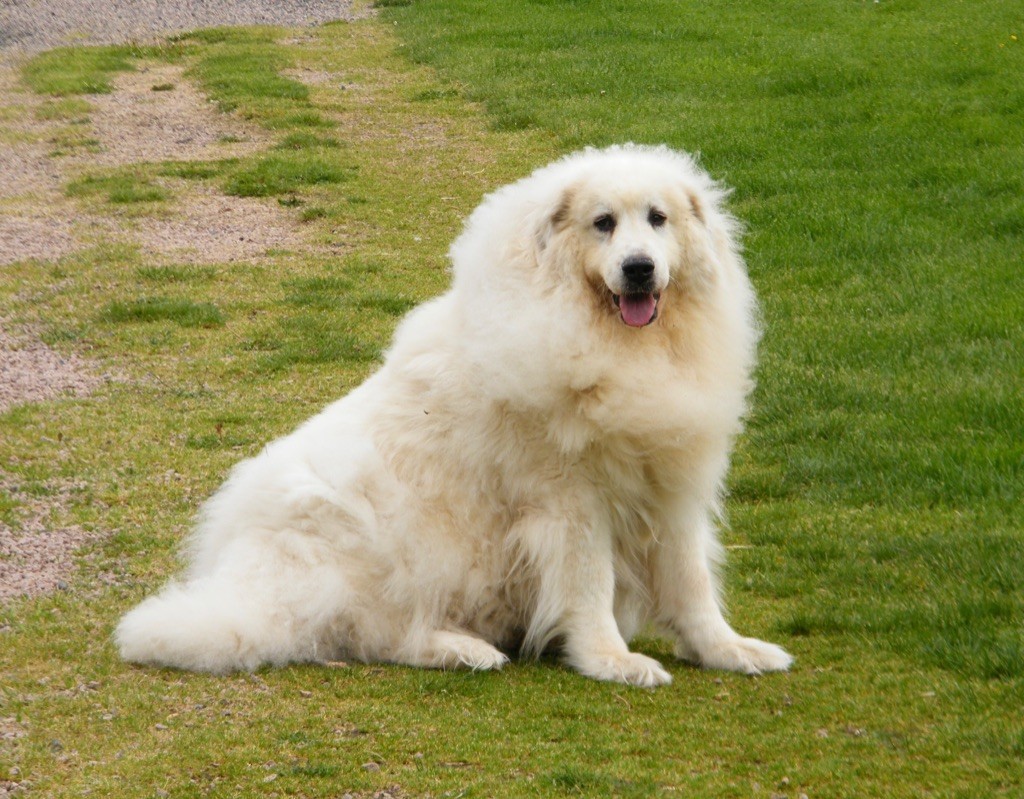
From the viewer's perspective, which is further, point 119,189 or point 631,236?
point 119,189

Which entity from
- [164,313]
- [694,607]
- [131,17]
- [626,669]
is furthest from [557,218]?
[131,17]

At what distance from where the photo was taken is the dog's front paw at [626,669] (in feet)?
16.0

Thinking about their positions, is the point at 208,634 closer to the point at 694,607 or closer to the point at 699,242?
the point at 694,607

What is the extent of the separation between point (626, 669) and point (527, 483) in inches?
28.7

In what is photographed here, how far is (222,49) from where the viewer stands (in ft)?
67.3

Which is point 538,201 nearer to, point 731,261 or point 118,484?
point 731,261

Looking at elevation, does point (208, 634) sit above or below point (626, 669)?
above

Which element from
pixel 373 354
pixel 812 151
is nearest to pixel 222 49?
pixel 812 151

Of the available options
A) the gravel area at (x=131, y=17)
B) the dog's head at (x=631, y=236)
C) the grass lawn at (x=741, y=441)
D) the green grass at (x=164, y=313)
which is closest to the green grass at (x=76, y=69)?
the grass lawn at (x=741, y=441)

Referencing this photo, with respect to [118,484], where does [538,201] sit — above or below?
above

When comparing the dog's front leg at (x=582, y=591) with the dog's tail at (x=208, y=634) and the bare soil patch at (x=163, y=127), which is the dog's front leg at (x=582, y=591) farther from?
the bare soil patch at (x=163, y=127)

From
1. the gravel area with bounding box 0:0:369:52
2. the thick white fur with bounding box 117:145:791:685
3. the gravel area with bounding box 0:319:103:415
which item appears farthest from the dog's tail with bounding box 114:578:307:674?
the gravel area with bounding box 0:0:369:52

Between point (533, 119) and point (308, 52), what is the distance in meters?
6.10

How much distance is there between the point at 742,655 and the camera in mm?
5066
